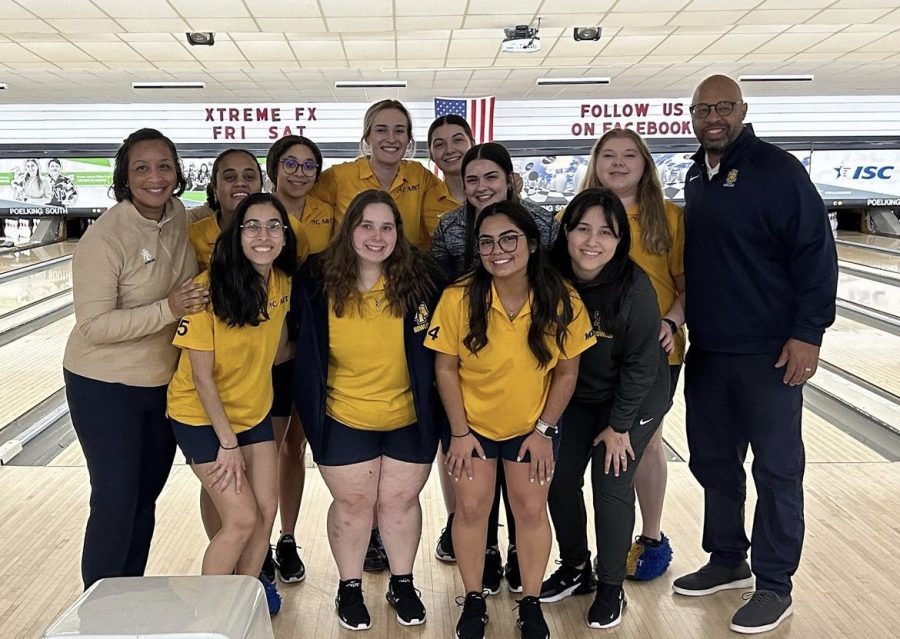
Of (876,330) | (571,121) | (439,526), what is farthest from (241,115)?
(439,526)

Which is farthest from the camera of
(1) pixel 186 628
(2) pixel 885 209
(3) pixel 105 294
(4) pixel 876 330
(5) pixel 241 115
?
(2) pixel 885 209

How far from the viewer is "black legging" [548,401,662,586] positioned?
2193 mm

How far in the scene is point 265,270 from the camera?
2055 mm

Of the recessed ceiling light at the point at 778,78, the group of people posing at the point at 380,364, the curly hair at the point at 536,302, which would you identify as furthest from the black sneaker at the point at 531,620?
the recessed ceiling light at the point at 778,78

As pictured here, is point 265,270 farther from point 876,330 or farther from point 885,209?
point 885,209

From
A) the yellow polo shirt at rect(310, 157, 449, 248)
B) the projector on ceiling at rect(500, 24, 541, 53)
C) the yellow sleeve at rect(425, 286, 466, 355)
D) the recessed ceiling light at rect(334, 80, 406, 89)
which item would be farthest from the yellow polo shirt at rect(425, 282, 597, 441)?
the recessed ceiling light at rect(334, 80, 406, 89)

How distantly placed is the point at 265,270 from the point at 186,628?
107 centimetres

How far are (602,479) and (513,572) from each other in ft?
1.49

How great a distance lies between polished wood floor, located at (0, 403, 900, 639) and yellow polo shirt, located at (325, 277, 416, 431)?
593mm

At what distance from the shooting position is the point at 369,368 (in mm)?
2113

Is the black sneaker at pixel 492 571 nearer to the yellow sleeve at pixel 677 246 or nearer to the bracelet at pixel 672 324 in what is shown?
the bracelet at pixel 672 324

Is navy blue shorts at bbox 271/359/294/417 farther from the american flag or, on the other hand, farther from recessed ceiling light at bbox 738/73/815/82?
recessed ceiling light at bbox 738/73/815/82

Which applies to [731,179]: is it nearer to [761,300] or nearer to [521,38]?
[761,300]

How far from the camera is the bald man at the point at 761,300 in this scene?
2.15m
